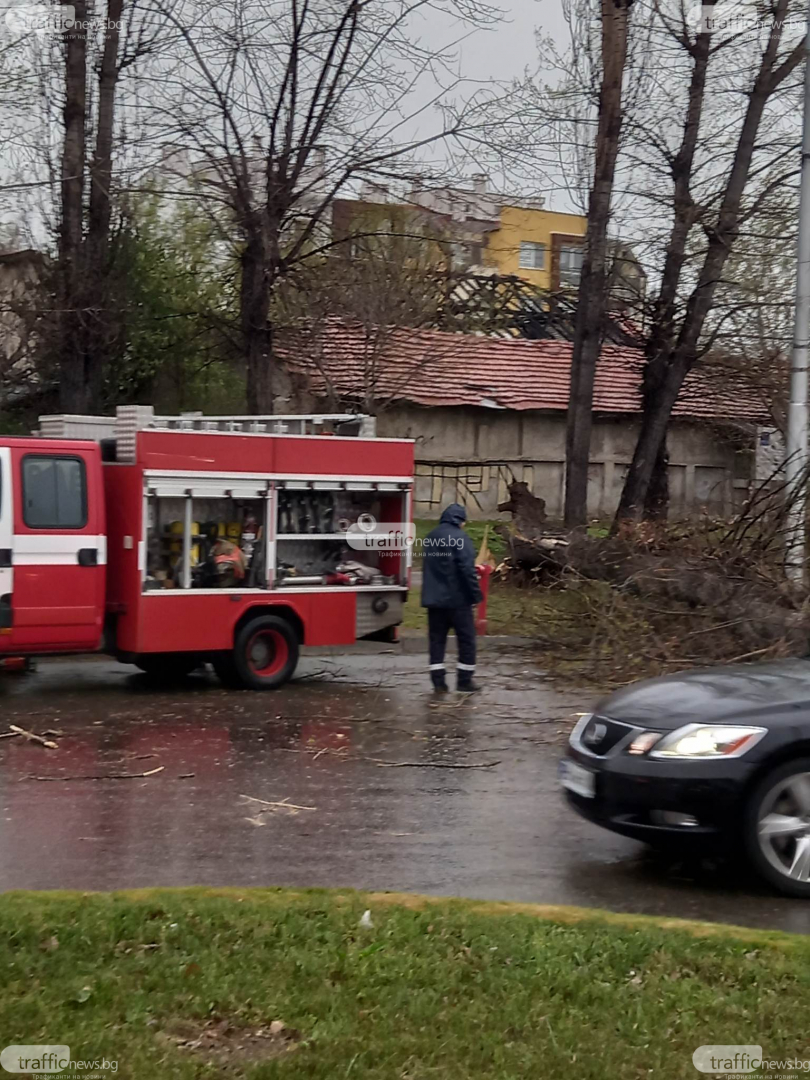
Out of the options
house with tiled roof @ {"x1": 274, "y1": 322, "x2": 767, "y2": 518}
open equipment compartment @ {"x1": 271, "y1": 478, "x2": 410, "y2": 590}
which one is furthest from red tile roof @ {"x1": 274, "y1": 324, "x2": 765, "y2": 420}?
open equipment compartment @ {"x1": 271, "y1": 478, "x2": 410, "y2": 590}

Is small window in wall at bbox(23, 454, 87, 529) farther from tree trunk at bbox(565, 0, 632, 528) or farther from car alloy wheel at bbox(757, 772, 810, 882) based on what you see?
tree trunk at bbox(565, 0, 632, 528)

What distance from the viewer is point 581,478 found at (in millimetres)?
20031

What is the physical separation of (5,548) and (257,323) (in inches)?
256

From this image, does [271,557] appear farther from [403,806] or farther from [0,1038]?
[0,1038]

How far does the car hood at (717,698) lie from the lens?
21.3ft

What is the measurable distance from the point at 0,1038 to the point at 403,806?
4.12m

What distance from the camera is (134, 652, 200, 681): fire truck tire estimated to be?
13.0m

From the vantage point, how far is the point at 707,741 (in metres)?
6.39

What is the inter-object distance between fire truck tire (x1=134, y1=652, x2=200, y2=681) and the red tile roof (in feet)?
34.2

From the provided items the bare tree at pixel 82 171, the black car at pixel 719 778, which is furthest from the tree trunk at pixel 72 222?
the black car at pixel 719 778

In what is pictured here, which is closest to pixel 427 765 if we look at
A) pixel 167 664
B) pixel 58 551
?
pixel 58 551

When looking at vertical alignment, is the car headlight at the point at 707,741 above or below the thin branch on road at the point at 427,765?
above

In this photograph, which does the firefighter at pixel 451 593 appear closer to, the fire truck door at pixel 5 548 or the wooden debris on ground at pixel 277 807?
the fire truck door at pixel 5 548

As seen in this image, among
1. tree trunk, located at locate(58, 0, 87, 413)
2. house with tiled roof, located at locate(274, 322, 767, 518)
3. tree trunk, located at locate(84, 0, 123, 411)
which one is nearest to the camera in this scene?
tree trunk, located at locate(58, 0, 87, 413)
